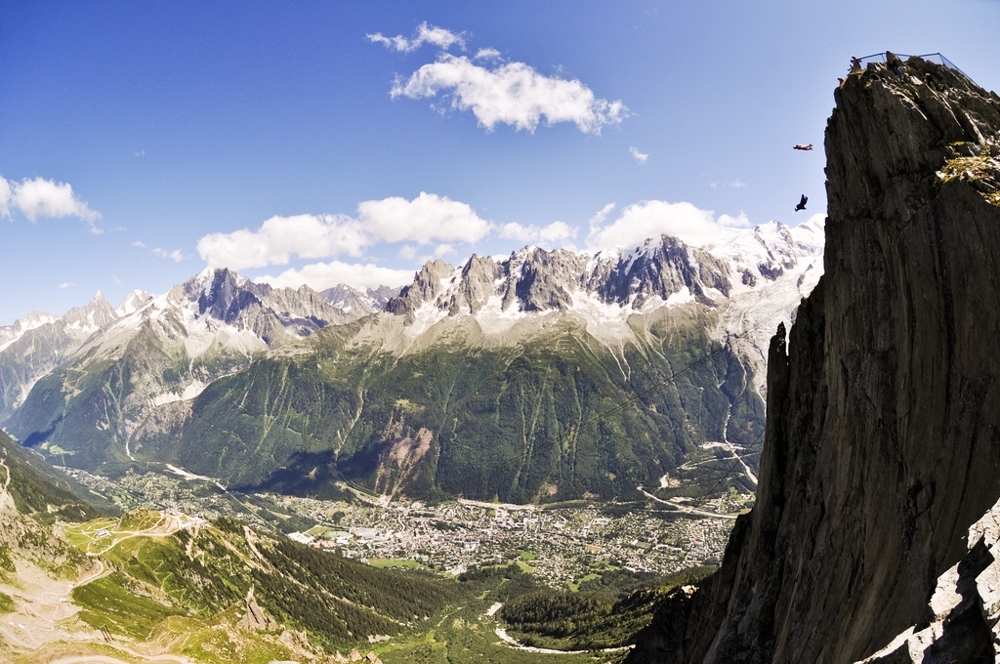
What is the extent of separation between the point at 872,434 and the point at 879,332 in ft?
17.9

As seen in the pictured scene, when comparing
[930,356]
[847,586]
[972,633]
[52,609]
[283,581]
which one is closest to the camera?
[972,633]

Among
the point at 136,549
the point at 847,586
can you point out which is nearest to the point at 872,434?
the point at 847,586

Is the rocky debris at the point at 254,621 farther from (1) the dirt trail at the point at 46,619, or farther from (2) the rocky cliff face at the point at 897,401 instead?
(2) the rocky cliff face at the point at 897,401

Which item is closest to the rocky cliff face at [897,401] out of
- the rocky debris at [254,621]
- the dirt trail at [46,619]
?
the dirt trail at [46,619]

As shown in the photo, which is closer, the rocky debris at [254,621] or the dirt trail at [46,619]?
the dirt trail at [46,619]

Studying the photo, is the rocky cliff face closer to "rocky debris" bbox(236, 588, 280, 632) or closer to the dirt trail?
the dirt trail

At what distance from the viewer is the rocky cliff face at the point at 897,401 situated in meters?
23.0

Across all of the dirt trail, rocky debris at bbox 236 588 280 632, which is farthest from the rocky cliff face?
rocky debris at bbox 236 588 280 632

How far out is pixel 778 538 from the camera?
135 ft

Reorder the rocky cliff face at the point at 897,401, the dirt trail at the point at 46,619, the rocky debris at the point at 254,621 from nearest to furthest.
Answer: the rocky cliff face at the point at 897,401, the dirt trail at the point at 46,619, the rocky debris at the point at 254,621

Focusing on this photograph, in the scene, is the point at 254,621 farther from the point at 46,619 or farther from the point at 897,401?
the point at 897,401

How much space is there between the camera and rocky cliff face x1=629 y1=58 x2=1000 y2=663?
23.0 metres

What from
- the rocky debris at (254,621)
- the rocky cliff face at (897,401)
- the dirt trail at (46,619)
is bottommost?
the rocky debris at (254,621)

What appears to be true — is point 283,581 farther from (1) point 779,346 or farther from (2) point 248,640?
(1) point 779,346
